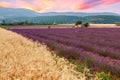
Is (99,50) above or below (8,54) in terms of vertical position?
below

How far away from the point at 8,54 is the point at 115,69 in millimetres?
2517

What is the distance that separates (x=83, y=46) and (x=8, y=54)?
8937 mm

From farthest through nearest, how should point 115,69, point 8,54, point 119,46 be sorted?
point 119,46 → point 115,69 → point 8,54

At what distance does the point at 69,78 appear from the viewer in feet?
13.1

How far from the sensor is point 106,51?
12.0 meters

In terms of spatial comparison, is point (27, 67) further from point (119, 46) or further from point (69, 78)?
point (119, 46)

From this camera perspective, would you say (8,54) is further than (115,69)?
No

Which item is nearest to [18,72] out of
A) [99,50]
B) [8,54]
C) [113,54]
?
[8,54]

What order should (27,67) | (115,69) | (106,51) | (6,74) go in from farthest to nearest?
(106,51)
(115,69)
(27,67)
(6,74)

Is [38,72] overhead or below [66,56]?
overhead

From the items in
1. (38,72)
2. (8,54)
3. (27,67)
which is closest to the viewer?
(38,72)

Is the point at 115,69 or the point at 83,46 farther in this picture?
the point at 83,46

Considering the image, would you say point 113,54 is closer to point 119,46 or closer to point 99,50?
point 99,50

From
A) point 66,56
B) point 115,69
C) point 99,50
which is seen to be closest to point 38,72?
point 115,69
